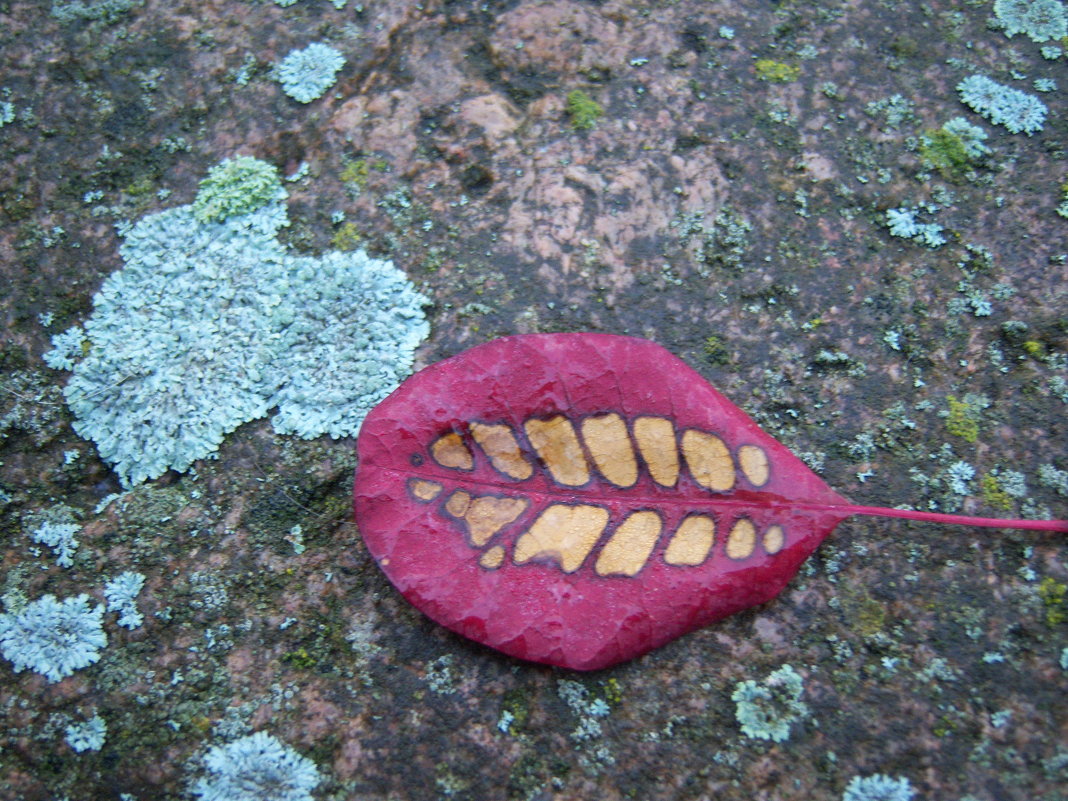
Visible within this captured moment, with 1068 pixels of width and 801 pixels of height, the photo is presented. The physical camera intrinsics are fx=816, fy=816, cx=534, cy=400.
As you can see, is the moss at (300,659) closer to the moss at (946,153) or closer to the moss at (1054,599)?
the moss at (1054,599)

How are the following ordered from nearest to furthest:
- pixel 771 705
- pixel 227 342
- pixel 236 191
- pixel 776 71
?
pixel 771 705 → pixel 227 342 → pixel 236 191 → pixel 776 71

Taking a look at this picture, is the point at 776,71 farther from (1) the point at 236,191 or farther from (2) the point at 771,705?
(2) the point at 771,705

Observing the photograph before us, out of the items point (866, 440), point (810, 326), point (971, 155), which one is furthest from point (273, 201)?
point (971, 155)

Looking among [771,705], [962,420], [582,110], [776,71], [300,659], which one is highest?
[776,71]

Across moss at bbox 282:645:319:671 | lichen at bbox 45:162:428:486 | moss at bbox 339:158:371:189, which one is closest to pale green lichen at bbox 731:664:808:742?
moss at bbox 282:645:319:671

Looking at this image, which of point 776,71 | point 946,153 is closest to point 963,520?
point 946,153

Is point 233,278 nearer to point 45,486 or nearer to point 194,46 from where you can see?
point 45,486
